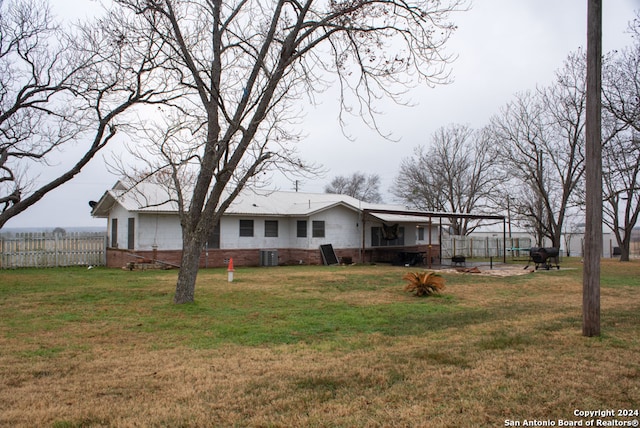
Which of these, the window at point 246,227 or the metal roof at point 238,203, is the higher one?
the metal roof at point 238,203

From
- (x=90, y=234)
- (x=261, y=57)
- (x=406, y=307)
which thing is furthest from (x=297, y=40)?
(x=90, y=234)

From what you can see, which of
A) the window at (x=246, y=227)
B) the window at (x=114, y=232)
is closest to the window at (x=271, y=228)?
the window at (x=246, y=227)

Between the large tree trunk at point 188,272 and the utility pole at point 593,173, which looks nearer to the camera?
the utility pole at point 593,173

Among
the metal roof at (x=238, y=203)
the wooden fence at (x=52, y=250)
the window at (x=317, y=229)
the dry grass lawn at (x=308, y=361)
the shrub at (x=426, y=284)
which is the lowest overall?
the dry grass lawn at (x=308, y=361)

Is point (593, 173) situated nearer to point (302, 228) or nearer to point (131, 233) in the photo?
point (302, 228)

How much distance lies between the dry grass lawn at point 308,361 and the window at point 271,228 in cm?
1377

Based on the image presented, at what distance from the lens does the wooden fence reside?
2194 centimetres

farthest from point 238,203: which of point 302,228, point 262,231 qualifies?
point 302,228

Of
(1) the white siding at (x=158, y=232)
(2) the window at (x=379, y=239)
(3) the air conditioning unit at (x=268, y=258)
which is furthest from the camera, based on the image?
(2) the window at (x=379, y=239)

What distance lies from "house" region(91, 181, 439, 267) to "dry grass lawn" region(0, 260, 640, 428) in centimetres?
1028

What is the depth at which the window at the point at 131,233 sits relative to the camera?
2220cm

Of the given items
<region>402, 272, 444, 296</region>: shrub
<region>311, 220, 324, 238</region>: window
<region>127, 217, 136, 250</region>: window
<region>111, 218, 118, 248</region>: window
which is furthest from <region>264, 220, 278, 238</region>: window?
<region>402, 272, 444, 296</region>: shrub

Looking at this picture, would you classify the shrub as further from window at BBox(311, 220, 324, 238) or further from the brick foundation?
window at BBox(311, 220, 324, 238)

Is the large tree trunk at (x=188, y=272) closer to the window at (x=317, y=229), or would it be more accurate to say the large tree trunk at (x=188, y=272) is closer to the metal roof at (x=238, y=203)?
the metal roof at (x=238, y=203)
